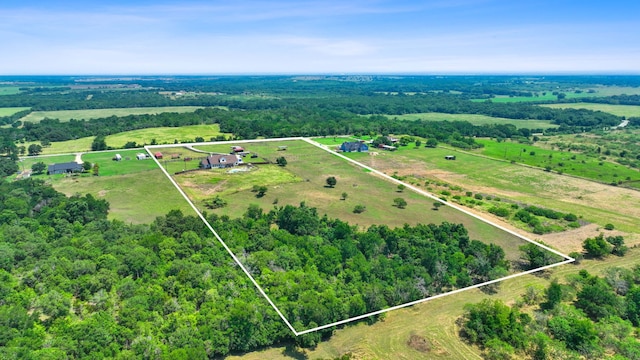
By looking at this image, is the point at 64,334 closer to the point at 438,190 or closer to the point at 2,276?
the point at 2,276

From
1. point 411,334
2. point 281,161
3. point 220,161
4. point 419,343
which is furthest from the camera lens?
point 281,161

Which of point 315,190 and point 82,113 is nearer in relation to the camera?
point 315,190

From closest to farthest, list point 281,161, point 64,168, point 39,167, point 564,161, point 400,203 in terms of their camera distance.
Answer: point 400,203, point 281,161, point 64,168, point 39,167, point 564,161

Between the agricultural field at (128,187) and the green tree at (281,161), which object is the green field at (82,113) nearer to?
the agricultural field at (128,187)

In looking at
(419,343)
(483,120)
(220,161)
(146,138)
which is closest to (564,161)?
(419,343)

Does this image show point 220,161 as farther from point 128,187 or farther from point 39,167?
point 39,167
